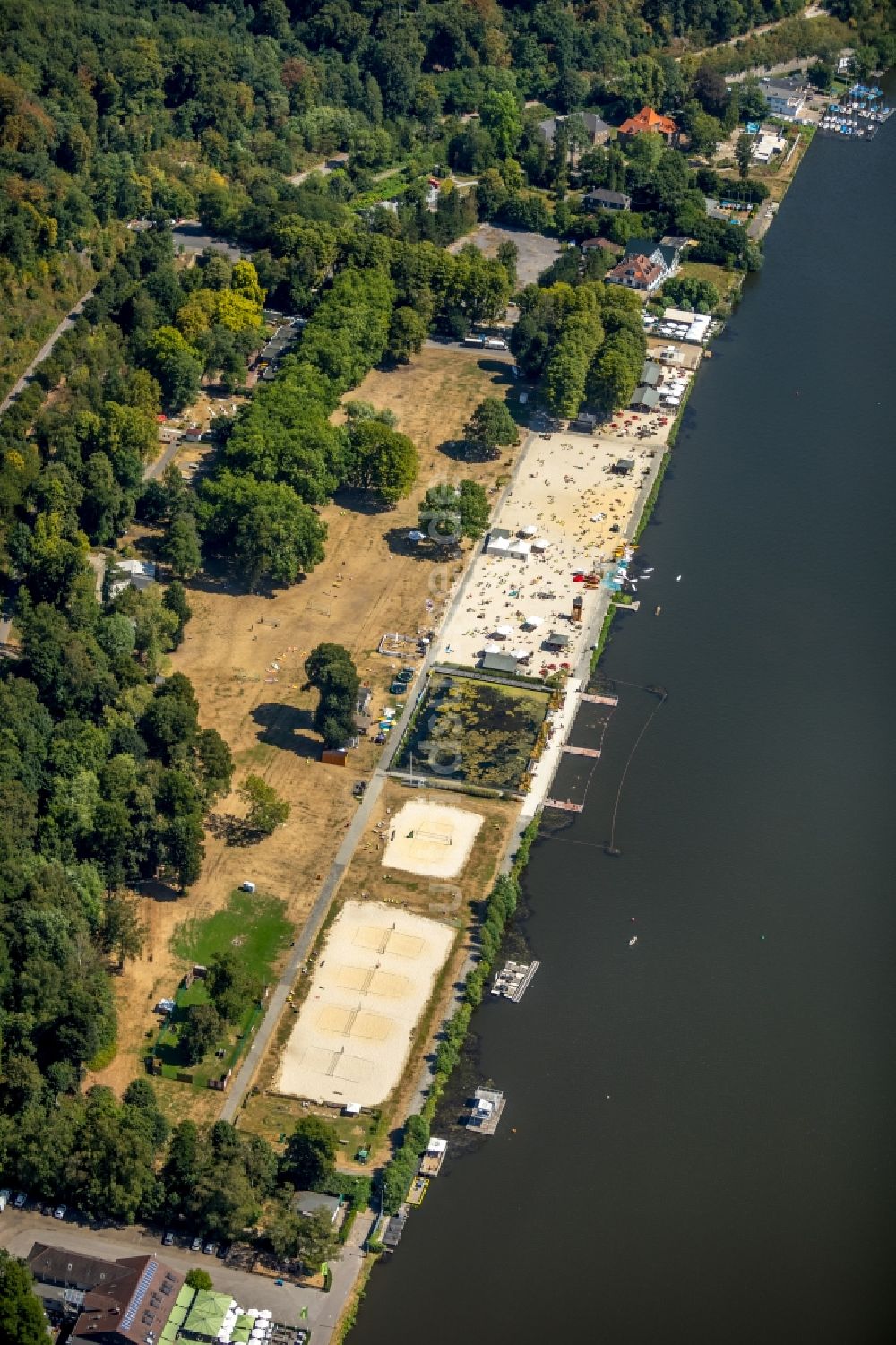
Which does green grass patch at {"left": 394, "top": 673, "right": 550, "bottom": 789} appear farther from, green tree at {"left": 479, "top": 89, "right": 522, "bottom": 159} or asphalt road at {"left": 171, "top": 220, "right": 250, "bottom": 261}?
green tree at {"left": 479, "top": 89, "right": 522, "bottom": 159}

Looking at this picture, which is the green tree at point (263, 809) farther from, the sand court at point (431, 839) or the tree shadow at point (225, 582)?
the tree shadow at point (225, 582)

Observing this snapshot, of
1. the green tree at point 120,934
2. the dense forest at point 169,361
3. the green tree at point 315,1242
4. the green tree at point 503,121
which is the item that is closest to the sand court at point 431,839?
the dense forest at point 169,361

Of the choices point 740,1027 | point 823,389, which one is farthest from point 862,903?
point 823,389

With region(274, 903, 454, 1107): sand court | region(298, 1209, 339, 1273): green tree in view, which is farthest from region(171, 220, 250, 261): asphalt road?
region(298, 1209, 339, 1273): green tree

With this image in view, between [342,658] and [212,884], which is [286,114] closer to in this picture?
[342,658]

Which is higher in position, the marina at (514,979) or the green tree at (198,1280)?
the marina at (514,979)

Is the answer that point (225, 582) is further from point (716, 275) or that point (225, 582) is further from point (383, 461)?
point (716, 275)
